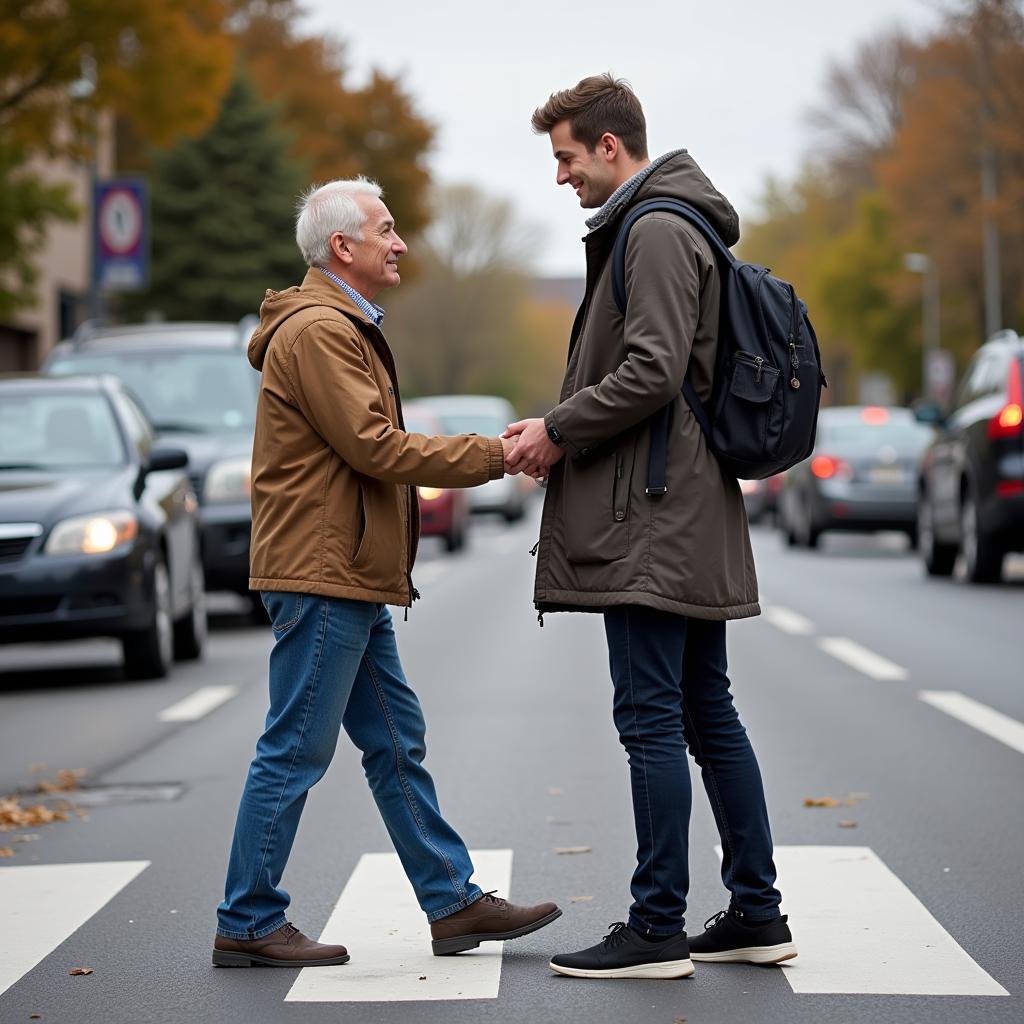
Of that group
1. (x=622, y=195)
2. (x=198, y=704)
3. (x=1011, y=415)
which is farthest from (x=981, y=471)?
(x=622, y=195)

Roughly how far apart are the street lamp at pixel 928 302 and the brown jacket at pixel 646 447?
51.0 m

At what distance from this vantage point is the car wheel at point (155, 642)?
36.9 feet

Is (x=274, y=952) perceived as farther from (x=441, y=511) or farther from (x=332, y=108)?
(x=332, y=108)

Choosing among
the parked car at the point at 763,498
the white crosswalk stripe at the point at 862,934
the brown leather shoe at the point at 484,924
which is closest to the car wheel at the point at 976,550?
the white crosswalk stripe at the point at 862,934

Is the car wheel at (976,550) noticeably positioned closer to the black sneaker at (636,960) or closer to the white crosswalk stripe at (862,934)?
the white crosswalk stripe at (862,934)

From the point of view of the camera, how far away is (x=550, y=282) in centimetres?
18212

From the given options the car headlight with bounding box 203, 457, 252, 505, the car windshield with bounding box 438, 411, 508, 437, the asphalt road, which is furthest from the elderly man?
the car windshield with bounding box 438, 411, 508, 437

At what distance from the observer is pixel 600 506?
471cm

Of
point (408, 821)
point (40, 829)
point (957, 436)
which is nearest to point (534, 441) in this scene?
point (408, 821)

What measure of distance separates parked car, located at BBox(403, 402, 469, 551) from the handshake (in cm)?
1811

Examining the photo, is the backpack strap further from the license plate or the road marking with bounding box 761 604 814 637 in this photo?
the license plate

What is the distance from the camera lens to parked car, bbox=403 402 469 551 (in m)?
23.9

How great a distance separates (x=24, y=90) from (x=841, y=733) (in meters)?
15.4

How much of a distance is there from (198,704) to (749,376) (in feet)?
20.2
